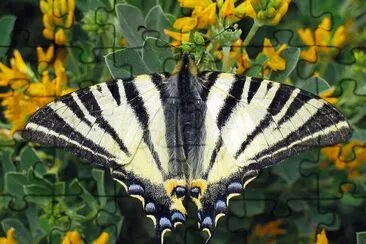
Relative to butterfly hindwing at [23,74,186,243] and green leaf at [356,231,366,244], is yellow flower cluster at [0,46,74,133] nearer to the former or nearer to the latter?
butterfly hindwing at [23,74,186,243]

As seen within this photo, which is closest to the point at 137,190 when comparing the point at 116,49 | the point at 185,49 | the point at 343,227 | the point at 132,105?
the point at 132,105

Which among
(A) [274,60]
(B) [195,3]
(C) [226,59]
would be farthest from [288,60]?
(B) [195,3]

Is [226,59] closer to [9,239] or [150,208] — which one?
[150,208]

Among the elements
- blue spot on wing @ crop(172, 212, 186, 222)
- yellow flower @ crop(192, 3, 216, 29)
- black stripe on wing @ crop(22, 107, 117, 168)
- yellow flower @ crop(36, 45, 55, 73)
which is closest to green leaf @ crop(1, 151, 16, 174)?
yellow flower @ crop(36, 45, 55, 73)

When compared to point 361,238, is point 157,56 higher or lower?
higher

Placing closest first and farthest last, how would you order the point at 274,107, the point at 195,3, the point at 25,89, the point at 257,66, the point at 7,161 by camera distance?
the point at 274,107 → the point at 195,3 → the point at 257,66 → the point at 25,89 → the point at 7,161

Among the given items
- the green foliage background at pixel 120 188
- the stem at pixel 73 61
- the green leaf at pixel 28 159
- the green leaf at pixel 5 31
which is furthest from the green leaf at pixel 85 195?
the green leaf at pixel 5 31

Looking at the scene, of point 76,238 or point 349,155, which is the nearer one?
point 76,238

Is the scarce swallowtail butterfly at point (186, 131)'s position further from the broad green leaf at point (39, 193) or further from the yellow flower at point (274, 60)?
the broad green leaf at point (39, 193)
